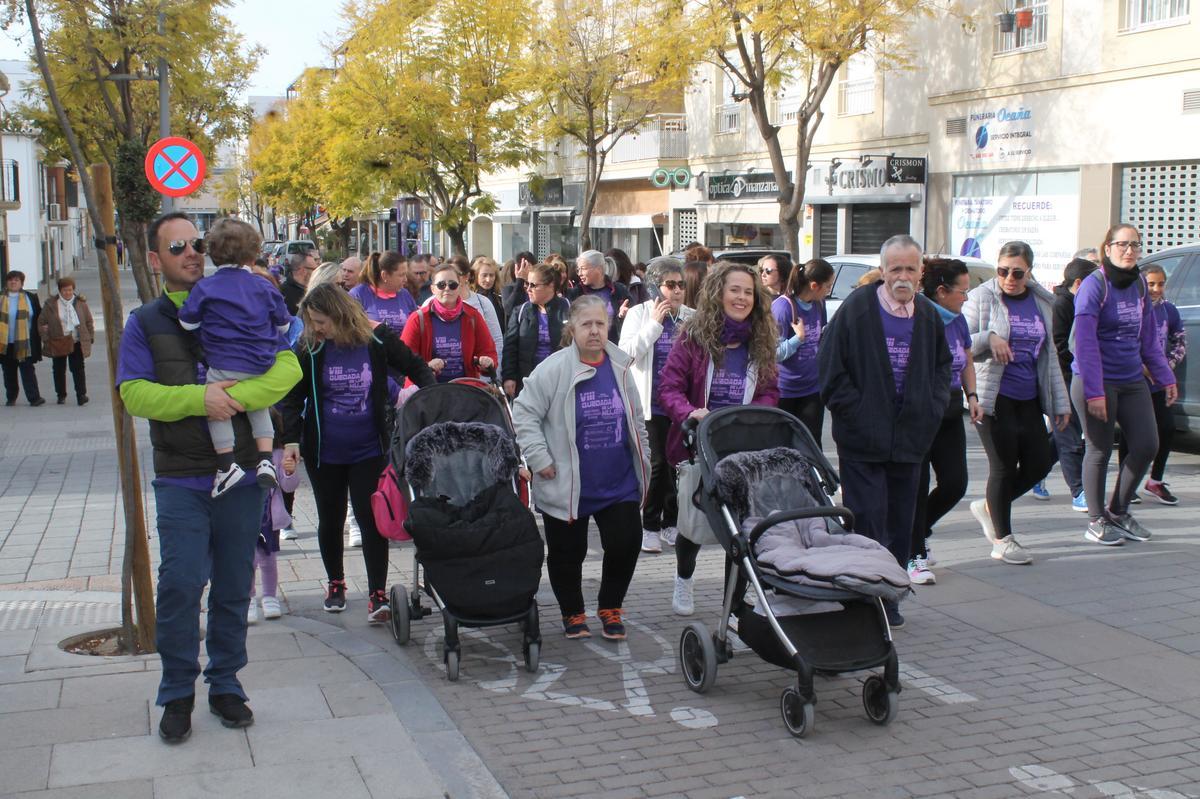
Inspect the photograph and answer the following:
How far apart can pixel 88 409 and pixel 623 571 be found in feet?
39.7

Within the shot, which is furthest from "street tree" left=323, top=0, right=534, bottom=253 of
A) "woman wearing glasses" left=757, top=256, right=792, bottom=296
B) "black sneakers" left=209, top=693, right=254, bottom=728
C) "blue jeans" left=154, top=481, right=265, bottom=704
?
"black sneakers" left=209, top=693, right=254, bottom=728

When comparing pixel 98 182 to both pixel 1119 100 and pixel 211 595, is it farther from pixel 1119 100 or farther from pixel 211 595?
pixel 1119 100

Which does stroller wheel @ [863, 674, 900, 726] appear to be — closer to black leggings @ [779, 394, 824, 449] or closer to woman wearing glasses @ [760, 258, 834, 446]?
woman wearing glasses @ [760, 258, 834, 446]

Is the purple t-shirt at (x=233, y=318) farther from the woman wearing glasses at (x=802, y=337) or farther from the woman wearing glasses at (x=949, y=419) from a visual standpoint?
the woman wearing glasses at (x=802, y=337)

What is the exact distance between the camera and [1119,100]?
20.1 meters

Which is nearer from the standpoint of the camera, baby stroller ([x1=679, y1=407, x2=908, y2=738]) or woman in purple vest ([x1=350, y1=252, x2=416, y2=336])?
baby stroller ([x1=679, y1=407, x2=908, y2=738])

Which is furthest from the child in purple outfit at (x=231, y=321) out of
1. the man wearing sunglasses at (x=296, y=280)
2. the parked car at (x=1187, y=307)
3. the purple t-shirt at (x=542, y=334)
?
the parked car at (x=1187, y=307)

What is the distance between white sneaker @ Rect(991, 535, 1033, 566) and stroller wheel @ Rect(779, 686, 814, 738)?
322cm

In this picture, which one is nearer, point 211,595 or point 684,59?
point 211,595

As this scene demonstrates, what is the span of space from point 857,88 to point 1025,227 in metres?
6.30

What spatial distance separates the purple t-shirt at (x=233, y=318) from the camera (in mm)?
4586

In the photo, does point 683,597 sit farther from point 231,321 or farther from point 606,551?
A: point 231,321

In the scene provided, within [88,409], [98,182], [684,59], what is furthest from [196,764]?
[684,59]

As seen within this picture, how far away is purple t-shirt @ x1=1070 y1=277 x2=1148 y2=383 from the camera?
26.0ft
